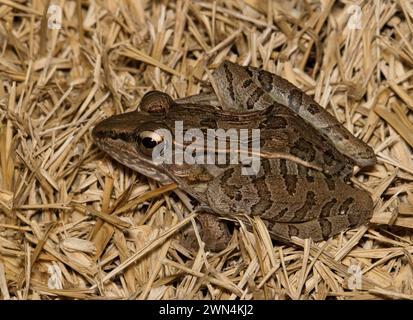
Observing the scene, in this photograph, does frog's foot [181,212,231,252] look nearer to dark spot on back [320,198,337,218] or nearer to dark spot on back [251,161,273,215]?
dark spot on back [251,161,273,215]

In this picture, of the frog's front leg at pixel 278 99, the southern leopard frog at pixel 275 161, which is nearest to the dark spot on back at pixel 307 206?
the southern leopard frog at pixel 275 161

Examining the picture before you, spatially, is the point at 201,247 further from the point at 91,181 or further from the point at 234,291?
the point at 91,181

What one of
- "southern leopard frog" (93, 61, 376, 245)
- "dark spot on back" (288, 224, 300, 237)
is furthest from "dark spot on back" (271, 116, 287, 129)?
"dark spot on back" (288, 224, 300, 237)

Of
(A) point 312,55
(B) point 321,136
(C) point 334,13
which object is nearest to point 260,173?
(B) point 321,136

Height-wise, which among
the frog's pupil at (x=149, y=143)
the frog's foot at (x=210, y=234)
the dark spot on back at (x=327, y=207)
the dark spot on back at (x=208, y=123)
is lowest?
the frog's foot at (x=210, y=234)

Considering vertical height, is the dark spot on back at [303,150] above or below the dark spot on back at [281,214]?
above

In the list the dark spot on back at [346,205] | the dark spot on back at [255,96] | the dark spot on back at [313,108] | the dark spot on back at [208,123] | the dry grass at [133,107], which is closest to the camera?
the dry grass at [133,107]

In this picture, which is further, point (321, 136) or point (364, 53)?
point (364, 53)

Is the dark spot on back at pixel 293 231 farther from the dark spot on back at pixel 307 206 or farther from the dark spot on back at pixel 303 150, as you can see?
the dark spot on back at pixel 303 150
